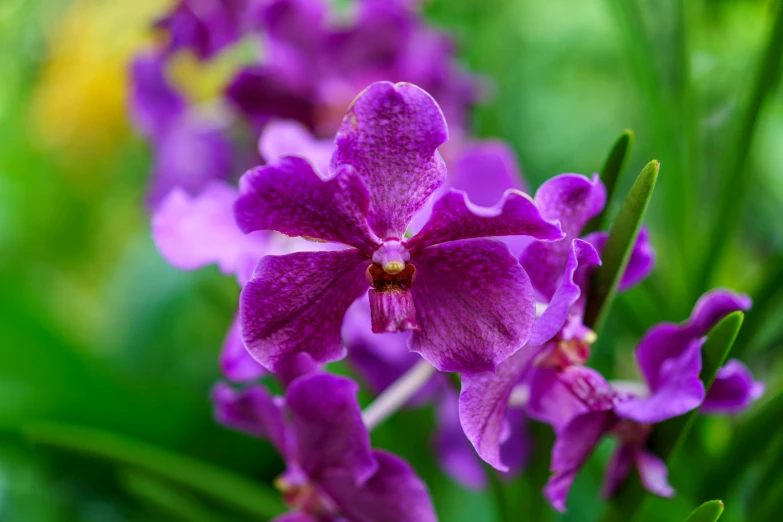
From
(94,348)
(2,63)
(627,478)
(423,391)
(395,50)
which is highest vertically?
(395,50)

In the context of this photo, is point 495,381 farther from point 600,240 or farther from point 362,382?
point 362,382

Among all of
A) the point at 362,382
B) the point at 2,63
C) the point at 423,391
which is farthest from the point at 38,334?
the point at 2,63

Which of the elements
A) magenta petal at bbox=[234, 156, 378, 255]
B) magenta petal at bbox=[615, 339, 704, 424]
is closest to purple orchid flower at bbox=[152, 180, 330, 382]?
magenta petal at bbox=[234, 156, 378, 255]

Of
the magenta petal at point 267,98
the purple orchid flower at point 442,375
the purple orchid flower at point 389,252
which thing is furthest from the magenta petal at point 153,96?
the purple orchid flower at point 389,252

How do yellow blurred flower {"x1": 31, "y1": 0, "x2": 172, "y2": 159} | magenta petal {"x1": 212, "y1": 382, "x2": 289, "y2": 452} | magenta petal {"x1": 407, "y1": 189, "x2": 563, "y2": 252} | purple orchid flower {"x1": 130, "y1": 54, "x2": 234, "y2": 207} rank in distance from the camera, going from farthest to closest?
1. yellow blurred flower {"x1": 31, "y1": 0, "x2": 172, "y2": 159}
2. purple orchid flower {"x1": 130, "y1": 54, "x2": 234, "y2": 207}
3. magenta petal {"x1": 212, "y1": 382, "x2": 289, "y2": 452}
4. magenta petal {"x1": 407, "y1": 189, "x2": 563, "y2": 252}

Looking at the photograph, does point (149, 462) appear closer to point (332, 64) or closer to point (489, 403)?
point (489, 403)

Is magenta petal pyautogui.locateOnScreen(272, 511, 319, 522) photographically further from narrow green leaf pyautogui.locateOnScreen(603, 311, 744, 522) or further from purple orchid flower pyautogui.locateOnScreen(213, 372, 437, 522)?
narrow green leaf pyautogui.locateOnScreen(603, 311, 744, 522)

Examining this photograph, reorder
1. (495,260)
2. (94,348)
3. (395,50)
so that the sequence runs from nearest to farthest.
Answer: (495,260) < (395,50) < (94,348)
